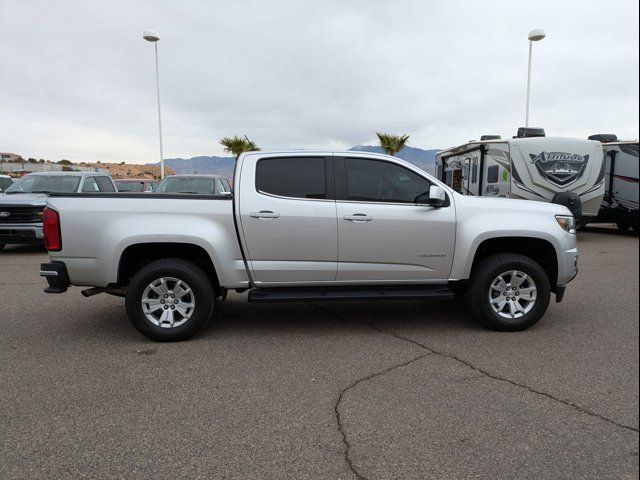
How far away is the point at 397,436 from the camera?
2.95 meters

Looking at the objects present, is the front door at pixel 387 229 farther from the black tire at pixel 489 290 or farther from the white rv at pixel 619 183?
the white rv at pixel 619 183

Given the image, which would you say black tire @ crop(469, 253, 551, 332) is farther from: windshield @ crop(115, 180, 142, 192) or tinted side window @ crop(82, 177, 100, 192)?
windshield @ crop(115, 180, 142, 192)

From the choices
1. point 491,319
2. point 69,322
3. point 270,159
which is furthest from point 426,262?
point 69,322

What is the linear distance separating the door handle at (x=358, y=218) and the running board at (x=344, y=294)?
0.75 meters

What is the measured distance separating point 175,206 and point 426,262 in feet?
8.64

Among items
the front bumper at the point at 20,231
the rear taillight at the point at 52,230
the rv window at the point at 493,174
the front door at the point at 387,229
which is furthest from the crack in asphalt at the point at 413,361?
the rv window at the point at 493,174

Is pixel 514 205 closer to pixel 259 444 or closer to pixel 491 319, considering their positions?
pixel 491 319

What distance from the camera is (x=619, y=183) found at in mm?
13766

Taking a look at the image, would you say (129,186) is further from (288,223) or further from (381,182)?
(381,182)

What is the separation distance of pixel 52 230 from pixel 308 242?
2.46m

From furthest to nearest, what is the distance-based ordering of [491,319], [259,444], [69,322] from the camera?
[69,322]
[491,319]
[259,444]

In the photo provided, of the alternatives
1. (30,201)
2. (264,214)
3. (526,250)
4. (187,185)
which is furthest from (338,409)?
(30,201)

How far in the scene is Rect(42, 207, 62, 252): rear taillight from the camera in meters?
4.48

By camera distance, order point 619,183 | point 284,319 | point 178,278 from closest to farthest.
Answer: point 178,278 → point 284,319 → point 619,183
